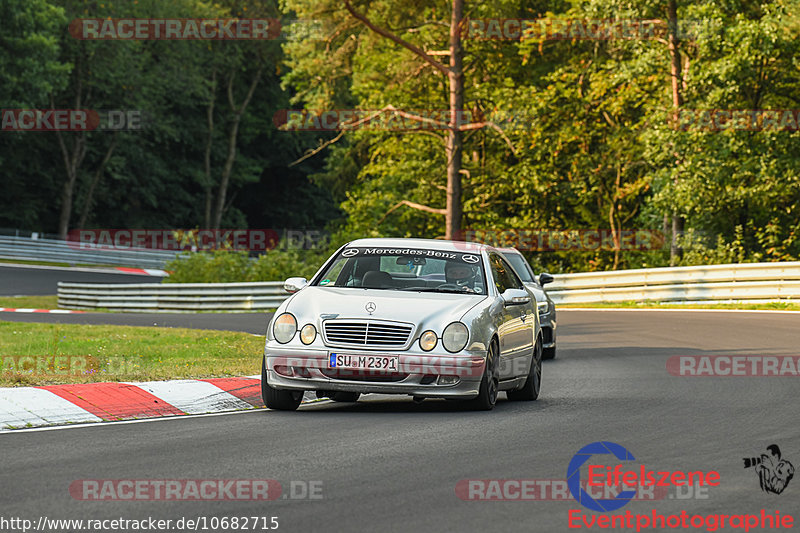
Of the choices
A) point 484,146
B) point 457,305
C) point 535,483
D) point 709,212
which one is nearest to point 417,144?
point 484,146

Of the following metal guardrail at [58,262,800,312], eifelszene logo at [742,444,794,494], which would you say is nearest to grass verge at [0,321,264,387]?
eifelszene logo at [742,444,794,494]

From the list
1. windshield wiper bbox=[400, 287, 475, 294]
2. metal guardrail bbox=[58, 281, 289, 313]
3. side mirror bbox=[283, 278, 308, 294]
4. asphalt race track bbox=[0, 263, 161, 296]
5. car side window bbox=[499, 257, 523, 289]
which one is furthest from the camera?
asphalt race track bbox=[0, 263, 161, 296]

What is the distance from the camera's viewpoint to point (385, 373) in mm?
10656

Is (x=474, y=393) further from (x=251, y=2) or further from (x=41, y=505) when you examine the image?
(x=251, y=2)

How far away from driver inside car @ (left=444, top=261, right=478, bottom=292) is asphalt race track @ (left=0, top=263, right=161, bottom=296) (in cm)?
3020

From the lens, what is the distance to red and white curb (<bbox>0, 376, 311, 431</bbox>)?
10172 millimetres

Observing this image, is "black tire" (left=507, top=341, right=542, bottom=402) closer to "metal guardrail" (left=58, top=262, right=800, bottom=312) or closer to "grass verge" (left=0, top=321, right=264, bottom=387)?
"grass verge" (left=0, top=321, right=264, bottom=387)

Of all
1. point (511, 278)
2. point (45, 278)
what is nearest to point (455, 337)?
point (511, 278)

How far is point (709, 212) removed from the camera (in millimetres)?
33438

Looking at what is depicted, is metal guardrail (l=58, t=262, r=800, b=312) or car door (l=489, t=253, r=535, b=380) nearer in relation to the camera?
car door (l=489, t=253, r=535, b=380)

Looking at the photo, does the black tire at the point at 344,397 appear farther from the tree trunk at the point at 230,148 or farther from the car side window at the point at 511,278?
the tree trunk at the point at 230,148

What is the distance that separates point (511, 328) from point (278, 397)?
7.94ft

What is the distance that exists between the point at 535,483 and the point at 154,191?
2543 inches

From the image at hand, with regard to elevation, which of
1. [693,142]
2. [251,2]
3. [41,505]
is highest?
[251,2]
